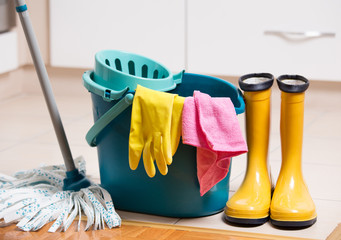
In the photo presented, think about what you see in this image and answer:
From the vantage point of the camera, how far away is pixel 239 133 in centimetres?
116

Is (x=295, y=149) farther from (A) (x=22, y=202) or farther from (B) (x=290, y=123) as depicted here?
(A) (x=22, y=202)

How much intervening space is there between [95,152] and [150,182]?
0.57m

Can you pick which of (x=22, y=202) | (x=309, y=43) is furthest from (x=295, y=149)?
(x=309, y=43)

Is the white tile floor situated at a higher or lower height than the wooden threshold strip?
lower

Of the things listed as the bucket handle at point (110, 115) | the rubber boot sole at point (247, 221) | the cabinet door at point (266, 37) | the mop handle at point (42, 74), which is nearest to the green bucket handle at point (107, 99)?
the bucket handle at point (110, 115)

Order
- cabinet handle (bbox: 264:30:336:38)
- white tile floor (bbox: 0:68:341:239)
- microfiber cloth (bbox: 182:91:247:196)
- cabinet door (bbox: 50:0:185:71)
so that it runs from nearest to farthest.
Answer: microfiber cloth (bbox: 182:91:247:196)
white tile floor (bbox: 0:68:341:239)
cabinet handle (bbox: 264:30:336:38)
cabinet door (bbox: 50:0:185:71)

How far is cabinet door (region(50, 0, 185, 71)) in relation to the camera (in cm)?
239

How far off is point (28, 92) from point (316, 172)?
155 cm

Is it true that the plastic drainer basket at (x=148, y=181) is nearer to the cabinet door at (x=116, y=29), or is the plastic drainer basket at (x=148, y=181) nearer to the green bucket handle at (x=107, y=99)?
the green bucket handle at (x=107, y=99)

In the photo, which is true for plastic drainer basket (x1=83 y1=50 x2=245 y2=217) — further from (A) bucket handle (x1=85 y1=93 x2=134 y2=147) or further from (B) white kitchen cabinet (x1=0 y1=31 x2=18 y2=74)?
(B) white kitchen cabinet (x1=0 y1=31 x2=18 y2=74)

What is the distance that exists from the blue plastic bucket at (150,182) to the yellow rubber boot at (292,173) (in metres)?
0.10

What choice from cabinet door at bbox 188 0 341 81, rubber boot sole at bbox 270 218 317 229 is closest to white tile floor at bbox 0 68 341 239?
rubber boot sole at bbox 270 218 317 229

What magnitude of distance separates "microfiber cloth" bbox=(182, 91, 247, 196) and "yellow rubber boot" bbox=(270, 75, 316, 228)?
138mm

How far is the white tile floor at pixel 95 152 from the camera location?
1284 millimetres
